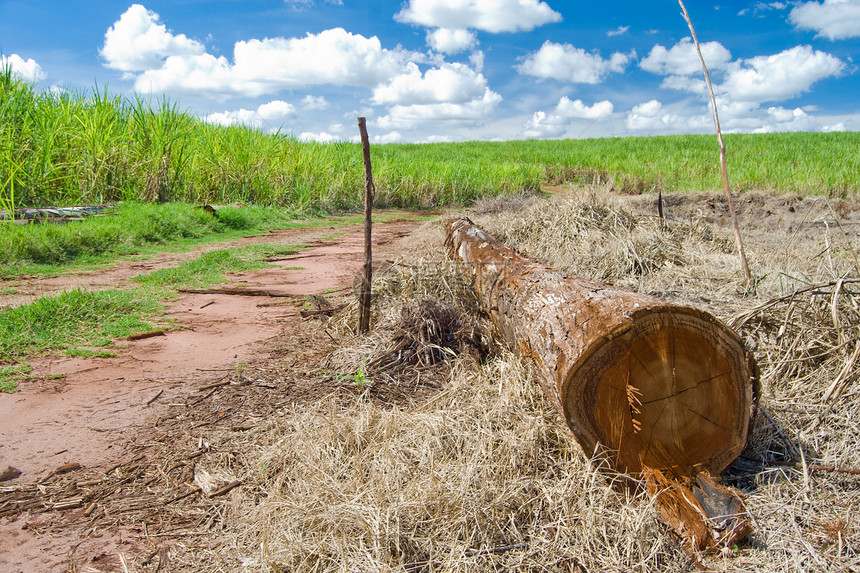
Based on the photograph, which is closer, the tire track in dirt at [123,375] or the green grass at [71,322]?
the tire track in dirt at [123,375]

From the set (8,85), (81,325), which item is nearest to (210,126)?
(8,85)

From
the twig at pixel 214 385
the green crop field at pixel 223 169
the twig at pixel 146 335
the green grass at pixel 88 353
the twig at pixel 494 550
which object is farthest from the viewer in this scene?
the green crop field at pixel 223 169

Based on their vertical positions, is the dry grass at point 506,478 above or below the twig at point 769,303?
below

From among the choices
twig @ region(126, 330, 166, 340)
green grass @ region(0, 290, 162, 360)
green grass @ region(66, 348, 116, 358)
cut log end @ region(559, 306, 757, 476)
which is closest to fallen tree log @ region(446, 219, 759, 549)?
cut log end @ region(559, 306, 757, 476)

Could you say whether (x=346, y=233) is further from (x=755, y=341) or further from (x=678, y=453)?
(x=678, y=453)

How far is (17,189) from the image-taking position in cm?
879

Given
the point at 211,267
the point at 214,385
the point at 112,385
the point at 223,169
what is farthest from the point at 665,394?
the point at 223,169

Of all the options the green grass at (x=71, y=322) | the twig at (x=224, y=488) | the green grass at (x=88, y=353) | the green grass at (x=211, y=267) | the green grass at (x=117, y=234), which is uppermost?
the green grass at (x=117, y=234)

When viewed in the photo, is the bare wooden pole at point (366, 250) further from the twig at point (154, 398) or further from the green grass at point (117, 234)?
the green grass at point (117, 234)

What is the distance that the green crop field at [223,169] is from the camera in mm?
9367

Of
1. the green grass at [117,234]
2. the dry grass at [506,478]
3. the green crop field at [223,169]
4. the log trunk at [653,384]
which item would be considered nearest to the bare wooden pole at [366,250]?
the dry grass at [506,478]

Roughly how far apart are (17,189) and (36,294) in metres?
4.93

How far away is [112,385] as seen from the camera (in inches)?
140

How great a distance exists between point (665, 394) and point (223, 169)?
39.5 ft
